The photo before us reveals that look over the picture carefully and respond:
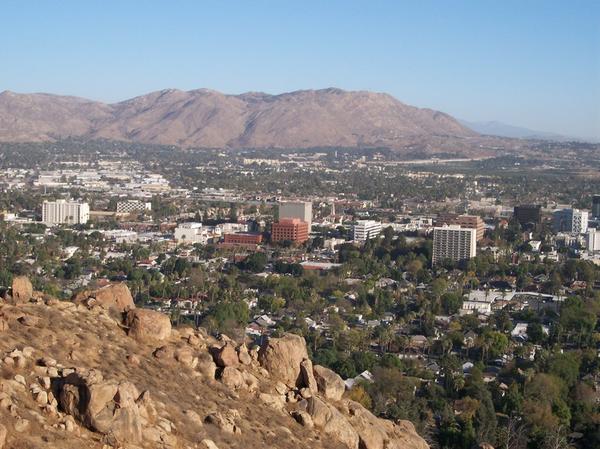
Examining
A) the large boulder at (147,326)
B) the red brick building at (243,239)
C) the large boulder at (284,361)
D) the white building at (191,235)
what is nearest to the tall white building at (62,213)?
the white building at (191,235)

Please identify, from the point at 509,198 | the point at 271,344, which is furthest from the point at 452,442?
the point at 509,198

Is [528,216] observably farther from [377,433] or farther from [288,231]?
[377,433]

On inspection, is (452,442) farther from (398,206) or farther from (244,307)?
(398,206)

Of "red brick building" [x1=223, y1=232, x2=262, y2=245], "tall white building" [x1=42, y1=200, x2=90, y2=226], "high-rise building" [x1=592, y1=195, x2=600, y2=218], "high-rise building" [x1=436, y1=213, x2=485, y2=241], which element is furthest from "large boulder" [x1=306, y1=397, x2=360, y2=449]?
Result: "high-rise building" [x1=592, y1=195, x2=600, y2=218]

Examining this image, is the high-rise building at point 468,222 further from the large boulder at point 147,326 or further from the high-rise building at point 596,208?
the large boulder at point 147,326

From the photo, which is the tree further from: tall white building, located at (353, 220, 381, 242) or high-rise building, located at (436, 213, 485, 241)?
high-rise building, located at (436, 213, 485, 241)
